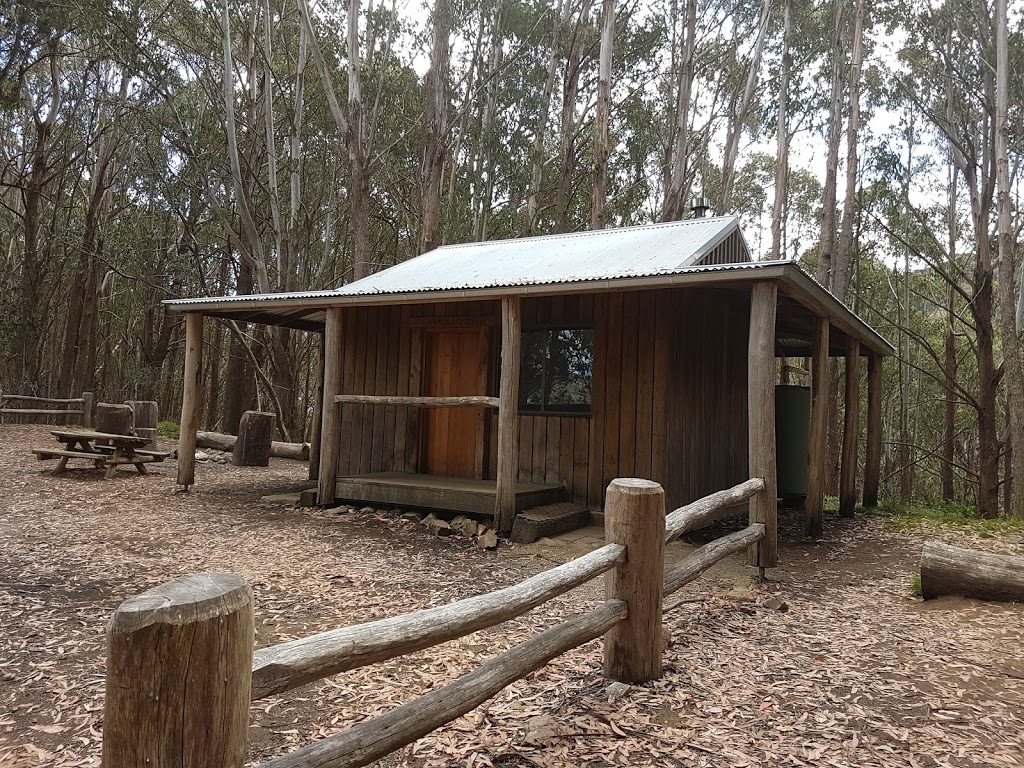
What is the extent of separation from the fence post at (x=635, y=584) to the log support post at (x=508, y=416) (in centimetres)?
393

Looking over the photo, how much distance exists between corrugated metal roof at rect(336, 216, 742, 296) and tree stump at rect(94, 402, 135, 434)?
5187 mm

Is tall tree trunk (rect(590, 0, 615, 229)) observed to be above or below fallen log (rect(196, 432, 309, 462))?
above

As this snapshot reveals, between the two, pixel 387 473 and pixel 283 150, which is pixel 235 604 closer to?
pixel 387 473

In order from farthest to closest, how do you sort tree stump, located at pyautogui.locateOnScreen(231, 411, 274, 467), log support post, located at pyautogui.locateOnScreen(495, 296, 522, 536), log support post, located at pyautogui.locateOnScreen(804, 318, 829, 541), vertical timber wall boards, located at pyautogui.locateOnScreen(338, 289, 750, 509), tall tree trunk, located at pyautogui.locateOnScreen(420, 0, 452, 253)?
tall tree trunk, located at pyautogui.locateOnScreen(420, 0, 452, 253) → tree stump, located at pyautogui.locateOnScreen(231, 411, 274, 467) → vertical timber wall boards, located at pyautogui.locateOnScreen(338, 289, 750, 509) → log support post, located at pyautogui.locateOnScreen(804, 318, 829, 541) → log support post, located at pyautogui.locateOnScreen(495, 296, 522, 536)

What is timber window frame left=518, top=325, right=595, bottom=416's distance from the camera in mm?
8656

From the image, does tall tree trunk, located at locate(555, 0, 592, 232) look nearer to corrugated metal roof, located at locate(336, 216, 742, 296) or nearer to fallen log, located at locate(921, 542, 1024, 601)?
corrugated metal roof, located at locate(336, 216, 742, 296)

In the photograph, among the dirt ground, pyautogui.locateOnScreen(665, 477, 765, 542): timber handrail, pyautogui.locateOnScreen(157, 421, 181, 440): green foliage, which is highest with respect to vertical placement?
pyautogui.locateOnScreen(665, 477, 765, 542): timber handrail

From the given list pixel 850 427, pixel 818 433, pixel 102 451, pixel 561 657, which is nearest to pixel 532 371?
pixel 818 433

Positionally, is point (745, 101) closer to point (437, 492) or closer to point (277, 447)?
point (277, 447)

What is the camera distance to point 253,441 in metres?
13.7

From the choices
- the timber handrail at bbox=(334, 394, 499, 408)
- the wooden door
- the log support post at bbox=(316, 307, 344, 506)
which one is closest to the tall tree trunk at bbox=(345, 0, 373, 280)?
the wooden door

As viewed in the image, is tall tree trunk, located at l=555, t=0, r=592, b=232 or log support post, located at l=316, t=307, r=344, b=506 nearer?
log support post, located at l=316, t=307, r=344, b=506

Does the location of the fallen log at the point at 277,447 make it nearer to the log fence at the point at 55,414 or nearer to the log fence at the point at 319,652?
the log fence at the point at 55,414

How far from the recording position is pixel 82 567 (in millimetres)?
5785
